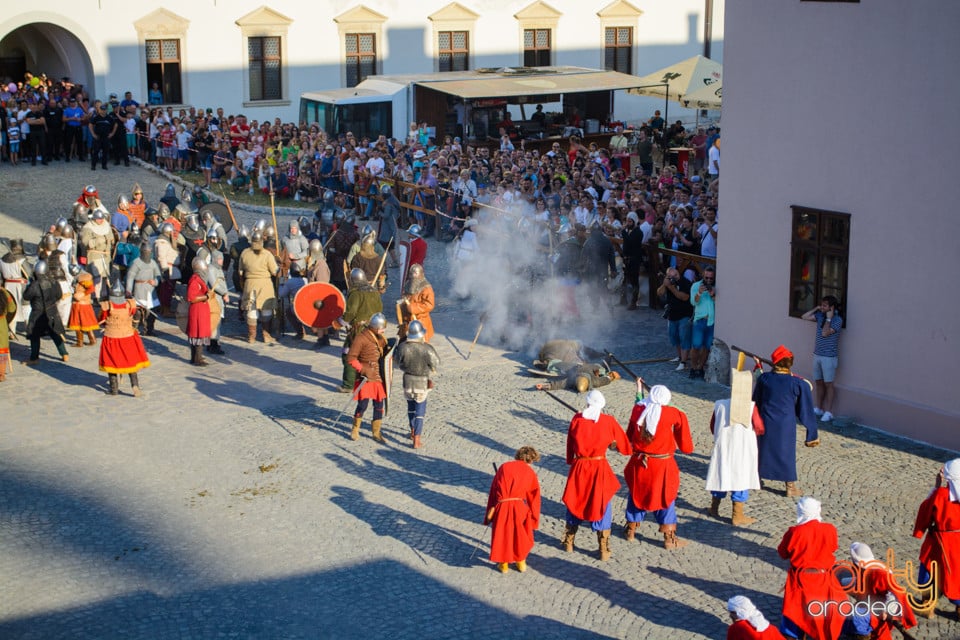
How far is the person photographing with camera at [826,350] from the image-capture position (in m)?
13.4

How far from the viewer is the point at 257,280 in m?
17.0

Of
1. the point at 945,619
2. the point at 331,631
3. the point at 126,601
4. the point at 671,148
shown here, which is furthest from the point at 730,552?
the point at 671,148

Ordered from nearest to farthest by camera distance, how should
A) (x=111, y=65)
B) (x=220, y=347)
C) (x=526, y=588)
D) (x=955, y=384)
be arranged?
(x=526, y=588), (x=955, y=384), (x=220, y=347), (x=111, y=65)

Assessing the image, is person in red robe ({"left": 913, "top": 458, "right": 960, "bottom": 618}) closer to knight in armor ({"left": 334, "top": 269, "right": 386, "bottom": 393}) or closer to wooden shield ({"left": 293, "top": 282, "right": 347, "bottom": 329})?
knight in armor ({"left": 334, "top": 269, "right": 386, "bottom": 393})

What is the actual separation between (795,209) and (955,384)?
272 cm

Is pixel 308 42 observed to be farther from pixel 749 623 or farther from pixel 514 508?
pixel 749 623

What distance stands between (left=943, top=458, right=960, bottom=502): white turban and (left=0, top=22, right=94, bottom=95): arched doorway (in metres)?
29.3

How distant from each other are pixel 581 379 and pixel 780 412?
367cm

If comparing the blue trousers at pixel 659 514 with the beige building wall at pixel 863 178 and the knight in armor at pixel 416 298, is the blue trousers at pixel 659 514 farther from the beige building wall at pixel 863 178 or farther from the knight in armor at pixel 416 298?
the knight in armor at pixel 416 298

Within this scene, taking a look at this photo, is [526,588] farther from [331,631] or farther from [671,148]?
[671,148]

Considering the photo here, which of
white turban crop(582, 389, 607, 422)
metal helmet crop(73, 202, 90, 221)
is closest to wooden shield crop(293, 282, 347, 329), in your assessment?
metal helmet crop(73, 202, 90, 221)

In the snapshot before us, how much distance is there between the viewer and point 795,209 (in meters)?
13.9

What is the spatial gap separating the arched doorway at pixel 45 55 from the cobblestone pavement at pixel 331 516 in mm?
20304

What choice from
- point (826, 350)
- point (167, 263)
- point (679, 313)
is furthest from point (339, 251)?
point (826, 350)
